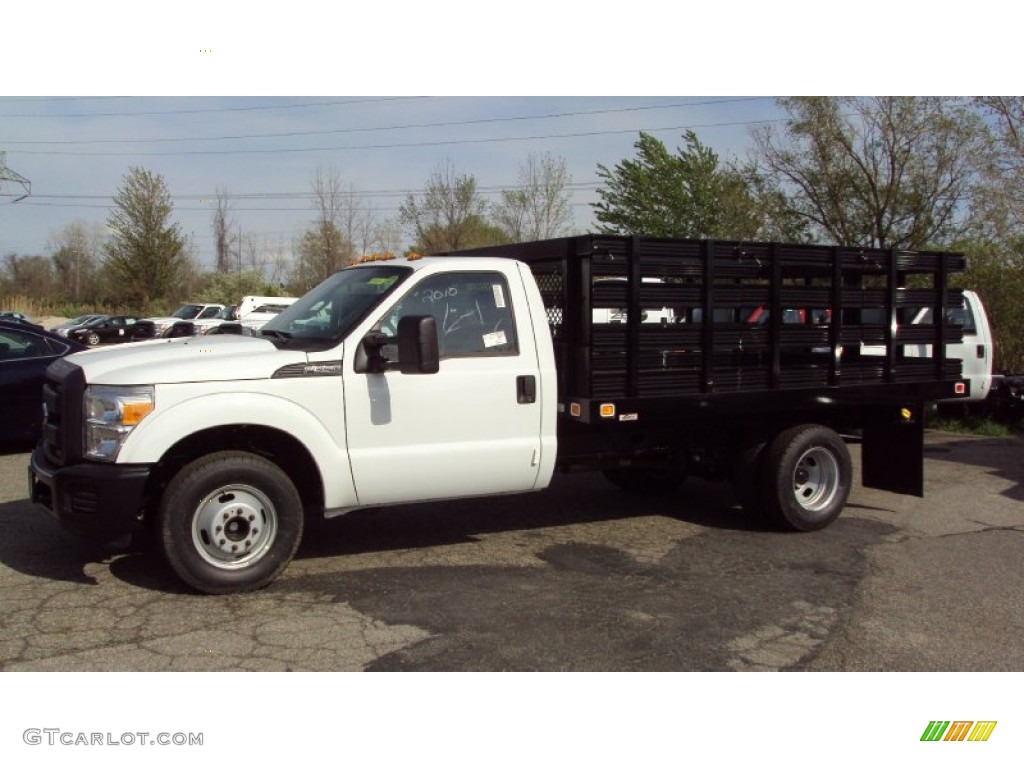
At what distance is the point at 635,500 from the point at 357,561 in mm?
3101

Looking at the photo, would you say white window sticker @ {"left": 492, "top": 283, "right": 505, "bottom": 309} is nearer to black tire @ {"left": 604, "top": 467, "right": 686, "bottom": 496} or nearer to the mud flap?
black tire @ {"left": 604, "top": 467, "right": 686, "bottom": 496}

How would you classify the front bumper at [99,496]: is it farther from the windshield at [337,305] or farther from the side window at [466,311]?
the side window at [466,311]

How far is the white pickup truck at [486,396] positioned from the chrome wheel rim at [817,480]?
0.7 inches

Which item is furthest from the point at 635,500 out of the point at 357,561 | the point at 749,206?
the point at 749,206

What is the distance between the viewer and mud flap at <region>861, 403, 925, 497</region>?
7.64m

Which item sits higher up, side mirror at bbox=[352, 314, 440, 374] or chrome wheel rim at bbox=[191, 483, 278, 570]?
side mirror at bbox=[352, 314, 440, 374]

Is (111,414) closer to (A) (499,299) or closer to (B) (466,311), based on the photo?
(B) (466,311)

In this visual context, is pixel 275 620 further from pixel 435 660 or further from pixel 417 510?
pixel 417 510

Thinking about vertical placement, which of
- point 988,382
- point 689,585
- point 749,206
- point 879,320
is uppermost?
point 749,206

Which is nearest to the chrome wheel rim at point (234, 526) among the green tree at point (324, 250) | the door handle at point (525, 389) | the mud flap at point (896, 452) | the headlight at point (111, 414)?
the headlight at point (111, 414)

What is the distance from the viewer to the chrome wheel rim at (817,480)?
7230 millimetres

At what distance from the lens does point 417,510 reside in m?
7.69

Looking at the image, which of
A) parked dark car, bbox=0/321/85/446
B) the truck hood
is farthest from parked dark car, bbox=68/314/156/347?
the truck hood

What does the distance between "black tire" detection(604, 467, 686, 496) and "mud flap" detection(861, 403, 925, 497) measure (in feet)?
5.44
